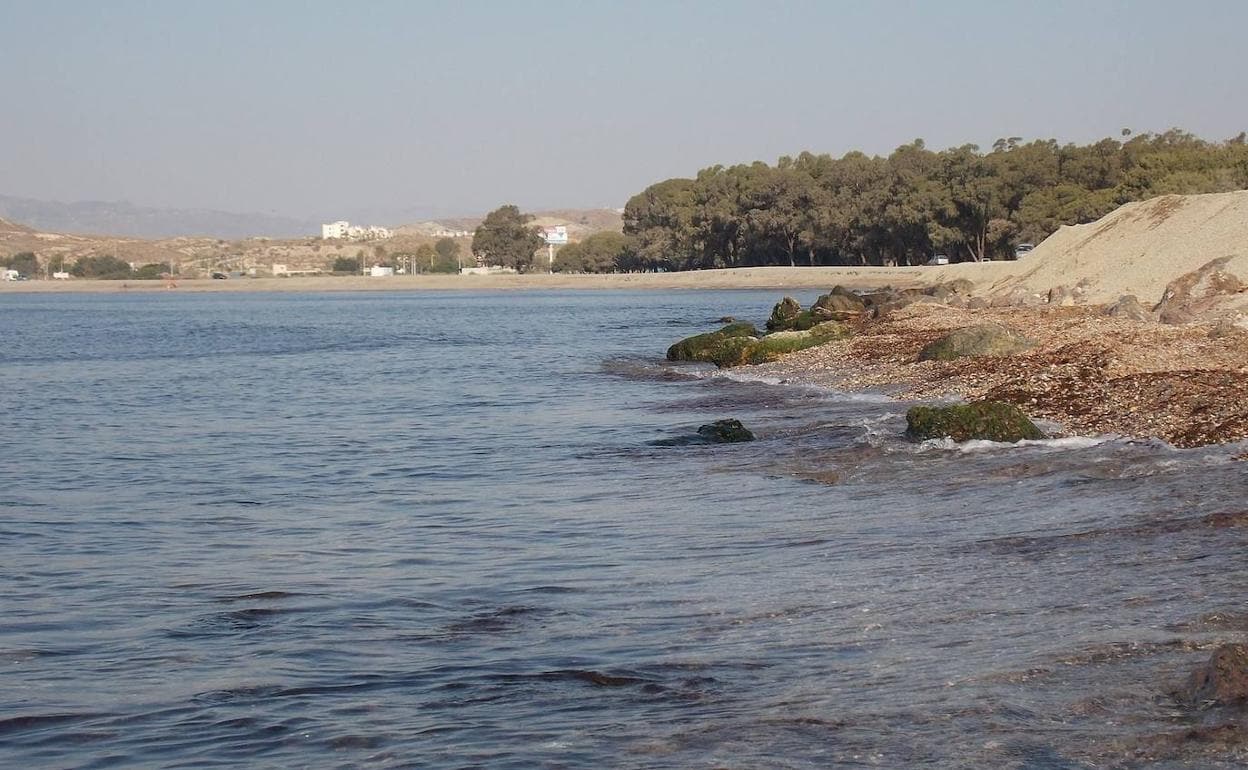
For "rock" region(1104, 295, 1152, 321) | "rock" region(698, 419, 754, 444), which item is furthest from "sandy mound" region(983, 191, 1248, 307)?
"rock" region(698, 419, 754, 444)

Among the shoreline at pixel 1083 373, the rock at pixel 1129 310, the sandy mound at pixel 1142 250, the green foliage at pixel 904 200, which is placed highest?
the green foliage at pixel 904 200

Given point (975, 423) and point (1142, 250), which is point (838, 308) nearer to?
point (1142, 250)

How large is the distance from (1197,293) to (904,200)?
8385cm

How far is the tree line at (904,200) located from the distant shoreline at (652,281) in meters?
4.63

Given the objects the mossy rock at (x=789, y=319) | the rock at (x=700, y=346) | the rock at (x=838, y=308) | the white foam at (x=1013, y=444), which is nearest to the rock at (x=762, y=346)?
the rock at (x=700, y=346)

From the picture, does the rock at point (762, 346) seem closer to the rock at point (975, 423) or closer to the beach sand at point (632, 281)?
the rock at point (975, 423)

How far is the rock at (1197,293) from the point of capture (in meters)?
30.1

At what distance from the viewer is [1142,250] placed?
42.7 m

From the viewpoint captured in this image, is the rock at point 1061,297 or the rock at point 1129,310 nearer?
the rock at point 1129,310

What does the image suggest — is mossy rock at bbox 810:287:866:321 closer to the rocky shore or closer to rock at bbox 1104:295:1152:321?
the rocky shore

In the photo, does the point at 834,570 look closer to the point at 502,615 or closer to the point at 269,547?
the point at 502,615

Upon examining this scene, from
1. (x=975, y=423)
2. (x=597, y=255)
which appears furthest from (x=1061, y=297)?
(x=597, y=255)

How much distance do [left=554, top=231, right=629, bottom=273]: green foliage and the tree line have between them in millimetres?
1106

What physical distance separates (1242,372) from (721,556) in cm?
1118
